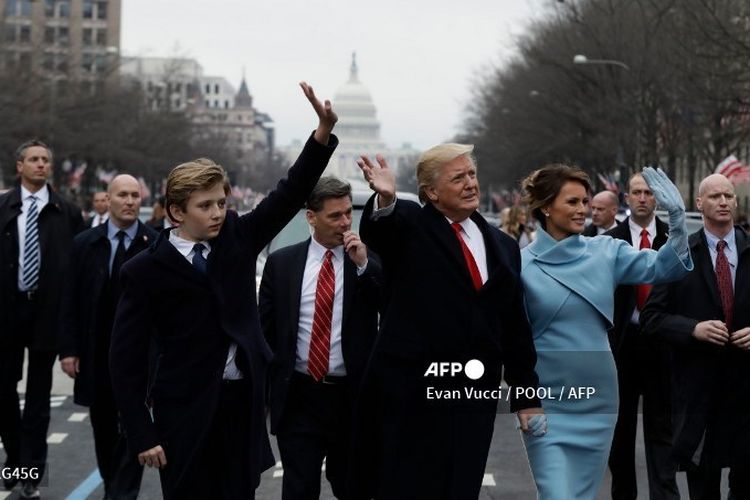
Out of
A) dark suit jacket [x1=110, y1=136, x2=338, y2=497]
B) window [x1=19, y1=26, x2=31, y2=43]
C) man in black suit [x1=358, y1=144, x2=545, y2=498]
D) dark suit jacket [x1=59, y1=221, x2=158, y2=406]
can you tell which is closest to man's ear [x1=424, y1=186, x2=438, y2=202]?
man in black suit [x1=358, y1=144, x2=545, y2=498]

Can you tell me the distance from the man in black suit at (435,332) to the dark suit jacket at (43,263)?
3.74m

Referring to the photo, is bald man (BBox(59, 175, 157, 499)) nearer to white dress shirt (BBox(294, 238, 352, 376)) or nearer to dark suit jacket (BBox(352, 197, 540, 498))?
white dress shirt (BBox(294, 238, 352, 376))

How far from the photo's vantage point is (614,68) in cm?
4750

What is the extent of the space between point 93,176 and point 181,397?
62.0 metres

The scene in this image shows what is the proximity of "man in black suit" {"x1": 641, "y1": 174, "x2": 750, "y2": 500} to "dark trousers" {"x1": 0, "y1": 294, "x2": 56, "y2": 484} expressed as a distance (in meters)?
3.64

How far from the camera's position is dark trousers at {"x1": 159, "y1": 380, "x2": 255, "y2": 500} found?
5625mm

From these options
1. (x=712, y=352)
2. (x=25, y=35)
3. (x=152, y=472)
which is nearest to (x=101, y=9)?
(x=25, y=35)

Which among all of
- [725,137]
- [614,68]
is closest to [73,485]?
[725,137]

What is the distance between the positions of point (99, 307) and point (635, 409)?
3.08 metres

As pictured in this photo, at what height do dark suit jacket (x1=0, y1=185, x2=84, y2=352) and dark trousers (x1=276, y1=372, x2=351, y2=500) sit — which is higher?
dark suit jacket (x1=0, y1=185, x2=84, y2=352)

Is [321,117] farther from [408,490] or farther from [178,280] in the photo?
[408,490]

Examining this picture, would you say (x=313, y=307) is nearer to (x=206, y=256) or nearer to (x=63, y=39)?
(x=206, y=256)

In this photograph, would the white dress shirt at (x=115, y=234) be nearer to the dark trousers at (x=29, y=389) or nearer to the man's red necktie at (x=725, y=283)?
the dark trousers at (x=29, y=389)

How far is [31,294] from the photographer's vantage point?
352 inches
